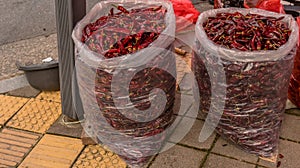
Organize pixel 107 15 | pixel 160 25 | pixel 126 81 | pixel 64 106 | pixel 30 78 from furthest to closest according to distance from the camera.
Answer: pixel 30 78, pixel 64 106, pixel 107 15, pixel 160 25, pixel 126 81

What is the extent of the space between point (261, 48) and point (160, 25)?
0.69m

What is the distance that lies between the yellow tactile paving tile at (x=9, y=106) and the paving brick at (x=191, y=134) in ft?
4.43

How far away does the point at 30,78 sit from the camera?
12.8ft

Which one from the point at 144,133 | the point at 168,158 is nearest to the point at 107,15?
the point at 144,133

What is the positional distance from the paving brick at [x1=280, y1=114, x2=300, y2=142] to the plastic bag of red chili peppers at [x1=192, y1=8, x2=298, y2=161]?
23 centimetres

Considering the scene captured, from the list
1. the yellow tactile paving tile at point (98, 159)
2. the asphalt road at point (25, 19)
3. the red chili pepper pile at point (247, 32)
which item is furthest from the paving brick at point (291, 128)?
the asphalt road at point (25, 19)

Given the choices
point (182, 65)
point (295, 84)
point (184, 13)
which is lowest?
point (182, 65)

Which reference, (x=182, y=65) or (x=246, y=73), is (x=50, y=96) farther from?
(x=246, y=73)

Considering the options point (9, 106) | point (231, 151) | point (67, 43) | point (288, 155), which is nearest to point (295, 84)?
point (288, 155)

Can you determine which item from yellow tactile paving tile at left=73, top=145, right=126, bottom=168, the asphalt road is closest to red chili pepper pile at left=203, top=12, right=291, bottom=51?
yellow tactile paving tile at left=73, top=145, right=126, bottom=168

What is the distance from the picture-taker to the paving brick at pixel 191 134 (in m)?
3.44

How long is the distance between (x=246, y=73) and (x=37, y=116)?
177 cm

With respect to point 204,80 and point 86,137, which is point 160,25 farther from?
point 86,137

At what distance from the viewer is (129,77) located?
2.90 m
